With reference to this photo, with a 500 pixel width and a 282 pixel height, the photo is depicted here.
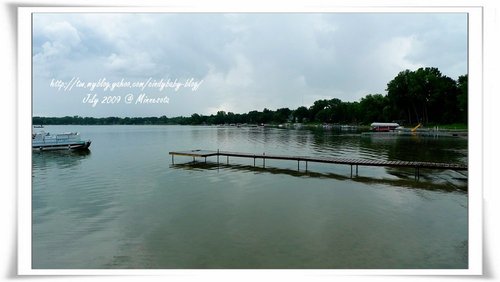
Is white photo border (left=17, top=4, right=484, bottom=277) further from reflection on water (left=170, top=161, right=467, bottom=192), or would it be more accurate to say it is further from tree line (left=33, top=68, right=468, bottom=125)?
tree line (left=33, top=68, right=468, bottom=125)

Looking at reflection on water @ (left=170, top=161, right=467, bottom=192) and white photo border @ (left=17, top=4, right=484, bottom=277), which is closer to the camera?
white photo border @ (left=17, top=4, right=484, bottom=277)

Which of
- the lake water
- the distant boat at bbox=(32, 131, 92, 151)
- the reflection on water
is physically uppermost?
the distant boat at bbox=(32, 131, 92, 151)

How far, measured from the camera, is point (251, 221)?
9.57 metres

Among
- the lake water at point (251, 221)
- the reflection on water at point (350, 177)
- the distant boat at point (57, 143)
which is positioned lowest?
the lake water at point (251, 221)

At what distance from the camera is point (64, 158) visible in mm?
26047

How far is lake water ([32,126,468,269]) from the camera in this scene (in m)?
7.13

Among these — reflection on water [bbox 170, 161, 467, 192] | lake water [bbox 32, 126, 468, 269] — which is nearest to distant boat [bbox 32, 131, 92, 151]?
reflection on water [bbox 170, 161, 467, 192]

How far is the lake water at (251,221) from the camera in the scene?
713 cm
